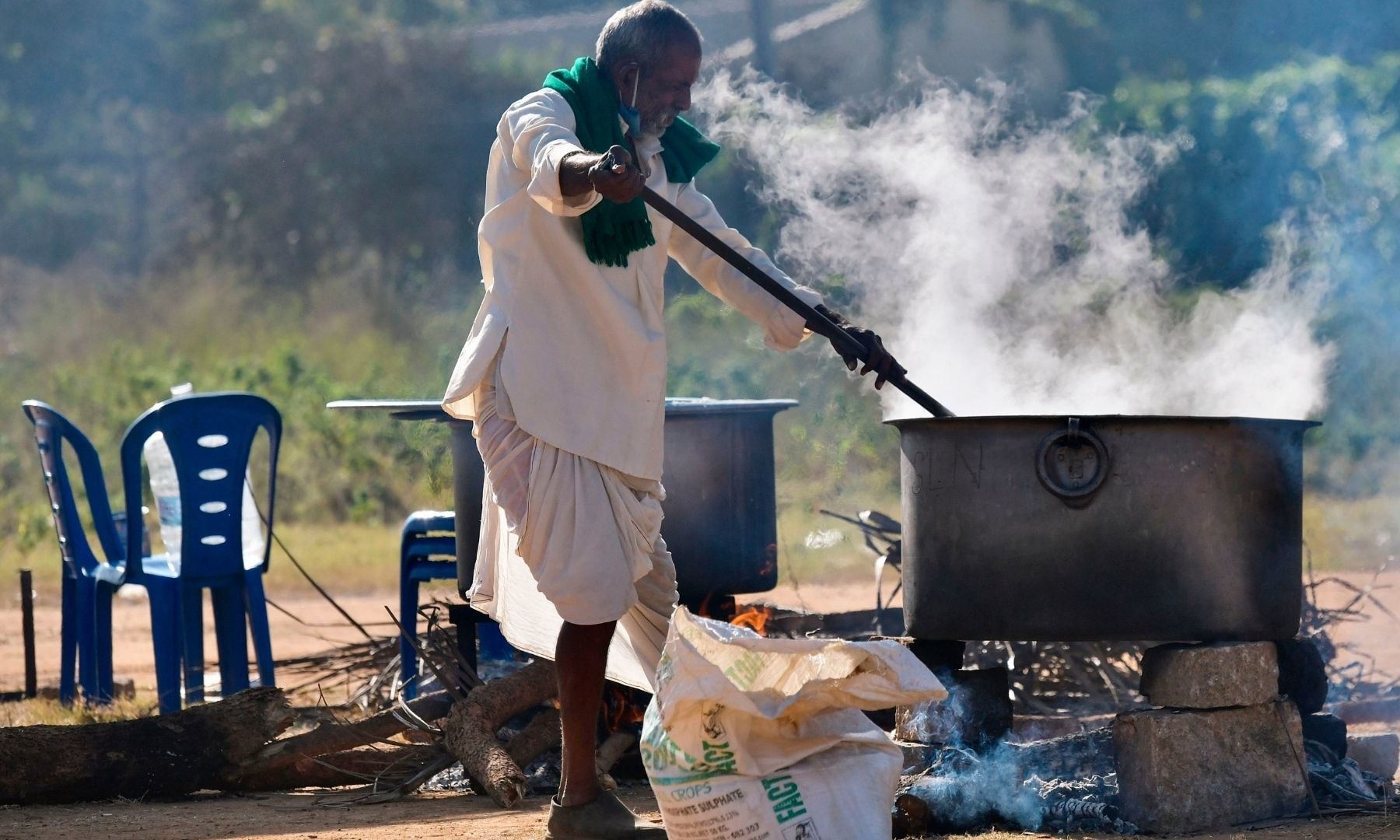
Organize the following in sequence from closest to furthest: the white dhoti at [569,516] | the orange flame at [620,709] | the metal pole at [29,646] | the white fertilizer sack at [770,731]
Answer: the white fertilizer sack at [770,731] < the white dhoti at [569,516] < the orange flame at [620,709] < the metal pole at [29,646]

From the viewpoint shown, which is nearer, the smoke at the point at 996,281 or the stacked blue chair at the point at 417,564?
the smoke at the point at 996,281

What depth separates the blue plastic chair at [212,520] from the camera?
602 cm

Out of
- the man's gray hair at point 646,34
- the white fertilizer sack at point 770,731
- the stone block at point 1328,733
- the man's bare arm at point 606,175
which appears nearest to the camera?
the white fertilizer sack at point 770,731

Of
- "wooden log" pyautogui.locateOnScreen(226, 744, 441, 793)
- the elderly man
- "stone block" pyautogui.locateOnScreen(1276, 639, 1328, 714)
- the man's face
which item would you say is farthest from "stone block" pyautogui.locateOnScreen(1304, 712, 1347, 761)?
"wooden log" pyautogui.locateOnScreen(226, 744, 441, 793)

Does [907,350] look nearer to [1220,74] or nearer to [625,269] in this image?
[625,269]

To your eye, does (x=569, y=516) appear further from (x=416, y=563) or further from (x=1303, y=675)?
(x=416, y=563)

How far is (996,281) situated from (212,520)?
335 cm

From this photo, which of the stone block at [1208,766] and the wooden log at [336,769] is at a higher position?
the stone block at [1208,766]

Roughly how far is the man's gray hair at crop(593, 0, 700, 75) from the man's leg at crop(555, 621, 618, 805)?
1.34 meters

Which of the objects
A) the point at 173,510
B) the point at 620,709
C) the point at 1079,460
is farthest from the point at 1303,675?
the point at 173,510

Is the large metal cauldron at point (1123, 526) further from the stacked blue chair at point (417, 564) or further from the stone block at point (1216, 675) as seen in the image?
→ the stacked blue chair at point (417, 564)

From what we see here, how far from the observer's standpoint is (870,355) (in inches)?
155

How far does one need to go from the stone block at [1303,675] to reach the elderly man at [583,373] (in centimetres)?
174

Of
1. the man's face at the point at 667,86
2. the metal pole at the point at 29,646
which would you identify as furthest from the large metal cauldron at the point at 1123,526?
the metal pole at the point at 29,646
